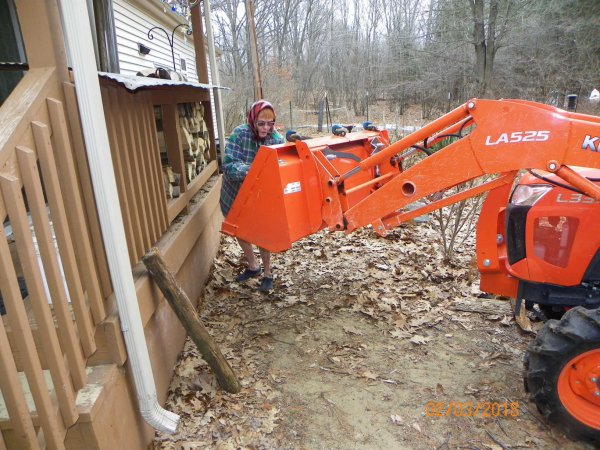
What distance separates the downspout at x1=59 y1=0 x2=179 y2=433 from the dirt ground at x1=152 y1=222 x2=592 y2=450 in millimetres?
557

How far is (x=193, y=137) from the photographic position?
17.4ft

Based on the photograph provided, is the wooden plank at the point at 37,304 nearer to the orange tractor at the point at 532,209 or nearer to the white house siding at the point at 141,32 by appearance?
the orange tractor at the point at 532,209

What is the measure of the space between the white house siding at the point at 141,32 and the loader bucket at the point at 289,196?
220 inches

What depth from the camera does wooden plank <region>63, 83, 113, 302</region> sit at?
6.57ft

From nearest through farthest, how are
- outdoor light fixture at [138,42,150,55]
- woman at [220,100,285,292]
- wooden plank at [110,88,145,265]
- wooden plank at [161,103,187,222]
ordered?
wooden plank at [110,88,145,265]
wooden plank at [161,103,187,222]
woman at [220,100,285,292]
outdoor light fixture at [138,42,150,55]

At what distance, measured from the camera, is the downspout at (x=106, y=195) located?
1.94 meters

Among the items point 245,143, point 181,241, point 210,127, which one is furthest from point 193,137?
point 181,241

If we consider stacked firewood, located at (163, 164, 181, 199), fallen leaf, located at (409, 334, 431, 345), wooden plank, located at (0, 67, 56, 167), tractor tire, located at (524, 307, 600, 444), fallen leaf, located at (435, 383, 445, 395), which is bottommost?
fallen leaf, located at (435, 383, 445, 395)

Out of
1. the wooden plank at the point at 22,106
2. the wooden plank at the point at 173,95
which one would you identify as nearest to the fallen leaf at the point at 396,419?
the wooden plank at the point at 22,106

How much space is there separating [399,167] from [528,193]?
4.75ft

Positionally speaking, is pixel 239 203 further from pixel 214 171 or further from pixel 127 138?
pixel 214 171

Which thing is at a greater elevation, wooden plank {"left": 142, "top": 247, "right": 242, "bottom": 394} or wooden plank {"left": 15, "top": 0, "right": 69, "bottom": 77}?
wooden plank {"left": 15, "top": 0, "right": 69, "bottom": 77}

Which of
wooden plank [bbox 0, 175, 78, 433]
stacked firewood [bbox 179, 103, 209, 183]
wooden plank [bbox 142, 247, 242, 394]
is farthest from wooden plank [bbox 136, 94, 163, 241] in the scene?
wooden plank [bbox 0, 175, 78, 433]

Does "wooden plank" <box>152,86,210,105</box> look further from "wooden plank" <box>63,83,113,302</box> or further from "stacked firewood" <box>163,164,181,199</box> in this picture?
"wooden plank" <box>63,83,113,302</box>
